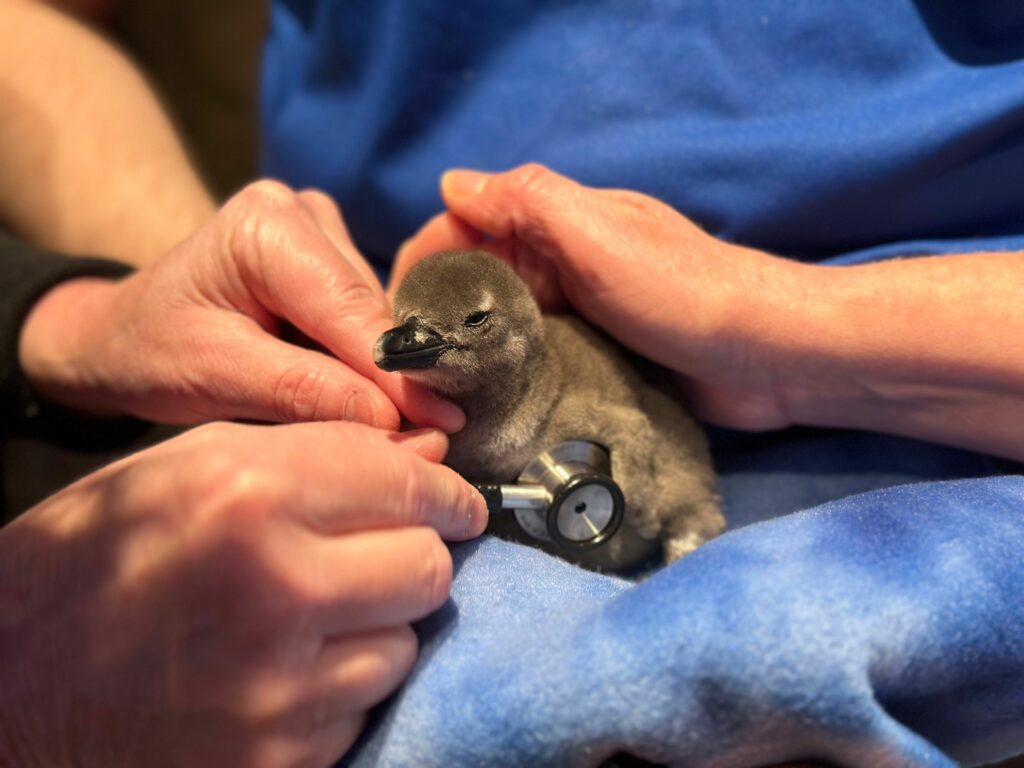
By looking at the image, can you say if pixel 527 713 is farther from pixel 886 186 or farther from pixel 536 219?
pixel 886 186

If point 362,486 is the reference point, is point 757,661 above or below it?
below

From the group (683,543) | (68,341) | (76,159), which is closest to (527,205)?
(683,543)

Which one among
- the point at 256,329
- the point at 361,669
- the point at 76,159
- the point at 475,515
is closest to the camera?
the point at 361,669

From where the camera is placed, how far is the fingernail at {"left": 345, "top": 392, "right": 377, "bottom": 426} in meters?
1.17

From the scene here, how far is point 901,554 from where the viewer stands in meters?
0.95

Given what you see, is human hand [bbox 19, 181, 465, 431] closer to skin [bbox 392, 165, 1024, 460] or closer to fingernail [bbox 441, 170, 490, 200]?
fingernail [bbox 441, 170, 490, 200]

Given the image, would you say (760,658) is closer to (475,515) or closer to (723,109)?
(475,515)

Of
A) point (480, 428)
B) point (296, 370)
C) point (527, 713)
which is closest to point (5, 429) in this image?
point (296, 370)

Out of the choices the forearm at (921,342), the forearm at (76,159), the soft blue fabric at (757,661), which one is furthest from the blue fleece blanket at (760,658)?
the forearm at (76,159)

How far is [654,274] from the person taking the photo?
4.20 ft

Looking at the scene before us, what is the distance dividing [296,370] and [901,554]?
0.87 m

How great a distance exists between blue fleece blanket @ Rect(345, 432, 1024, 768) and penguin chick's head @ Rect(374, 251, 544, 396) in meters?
0.36

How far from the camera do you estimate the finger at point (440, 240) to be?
1.57 m

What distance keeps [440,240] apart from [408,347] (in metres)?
0.55
